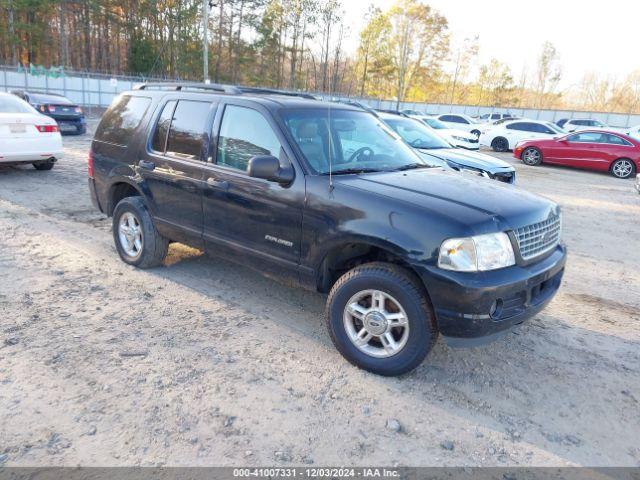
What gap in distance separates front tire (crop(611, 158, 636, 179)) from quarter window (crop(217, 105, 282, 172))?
15989 mm

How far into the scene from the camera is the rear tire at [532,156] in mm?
17753

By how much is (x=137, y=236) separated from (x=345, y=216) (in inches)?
110

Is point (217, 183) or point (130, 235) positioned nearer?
point (217, 183)

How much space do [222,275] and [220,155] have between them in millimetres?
1506

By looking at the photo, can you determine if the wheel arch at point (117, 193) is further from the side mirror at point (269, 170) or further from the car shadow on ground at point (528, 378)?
the side mirror at point (269, 170)

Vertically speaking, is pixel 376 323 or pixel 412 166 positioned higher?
pixel 412 166

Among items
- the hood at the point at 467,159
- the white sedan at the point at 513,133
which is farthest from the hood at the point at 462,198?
the white sedan at the point at 513,133

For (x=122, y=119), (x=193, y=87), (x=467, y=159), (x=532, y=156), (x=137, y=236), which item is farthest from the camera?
(x=532, y=156)

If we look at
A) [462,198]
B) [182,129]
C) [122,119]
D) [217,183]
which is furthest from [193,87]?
[462,198]

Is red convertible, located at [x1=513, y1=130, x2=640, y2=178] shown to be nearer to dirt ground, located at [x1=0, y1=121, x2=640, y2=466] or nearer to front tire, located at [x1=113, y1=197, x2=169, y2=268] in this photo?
dirt ground, located at [x1=0, y1=121, x2=640, y2=466]

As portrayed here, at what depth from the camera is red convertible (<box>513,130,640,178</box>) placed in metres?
16.0

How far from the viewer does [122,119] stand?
5348 mm

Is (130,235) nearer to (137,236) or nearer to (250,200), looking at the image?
(137,236)

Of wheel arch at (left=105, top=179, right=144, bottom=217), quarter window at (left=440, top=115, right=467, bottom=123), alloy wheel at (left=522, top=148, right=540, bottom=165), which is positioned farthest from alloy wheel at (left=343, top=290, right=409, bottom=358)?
quarter window at (left=440, top=115, right=467, bottom=123)
